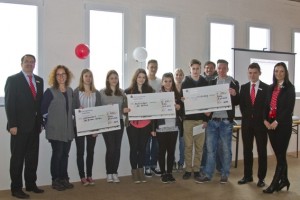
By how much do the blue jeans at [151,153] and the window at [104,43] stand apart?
1.06 m

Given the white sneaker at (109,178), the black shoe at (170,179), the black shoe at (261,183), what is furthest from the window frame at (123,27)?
the black shoe at (261,183)

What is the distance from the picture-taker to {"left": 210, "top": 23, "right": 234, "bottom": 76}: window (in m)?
6.17

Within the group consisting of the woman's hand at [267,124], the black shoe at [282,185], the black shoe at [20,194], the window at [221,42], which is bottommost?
the black shoe at [20,194]

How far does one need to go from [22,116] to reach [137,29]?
2.34 meters

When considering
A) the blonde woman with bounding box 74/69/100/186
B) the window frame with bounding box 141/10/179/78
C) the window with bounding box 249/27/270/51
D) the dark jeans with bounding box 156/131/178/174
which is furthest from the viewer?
the window with bounding box 249/27/270/51

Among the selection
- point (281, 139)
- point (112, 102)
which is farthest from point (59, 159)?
point (281, 139)

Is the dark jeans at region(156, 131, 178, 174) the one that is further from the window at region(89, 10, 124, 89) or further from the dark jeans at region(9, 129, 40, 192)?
the dark jeans at region(9, 129, 40, 192)

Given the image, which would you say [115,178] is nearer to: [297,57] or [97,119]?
[97,119]

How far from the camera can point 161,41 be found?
564 cm

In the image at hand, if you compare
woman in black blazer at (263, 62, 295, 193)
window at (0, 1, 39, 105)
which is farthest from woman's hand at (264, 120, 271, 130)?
window at (0, 1, 39, 105)

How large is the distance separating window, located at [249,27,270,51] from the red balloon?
343 centimetres

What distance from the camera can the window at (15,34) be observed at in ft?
15.0

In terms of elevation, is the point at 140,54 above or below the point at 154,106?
above

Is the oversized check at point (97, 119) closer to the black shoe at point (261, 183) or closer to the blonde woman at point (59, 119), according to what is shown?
the blonde woman at point (59, 119)
